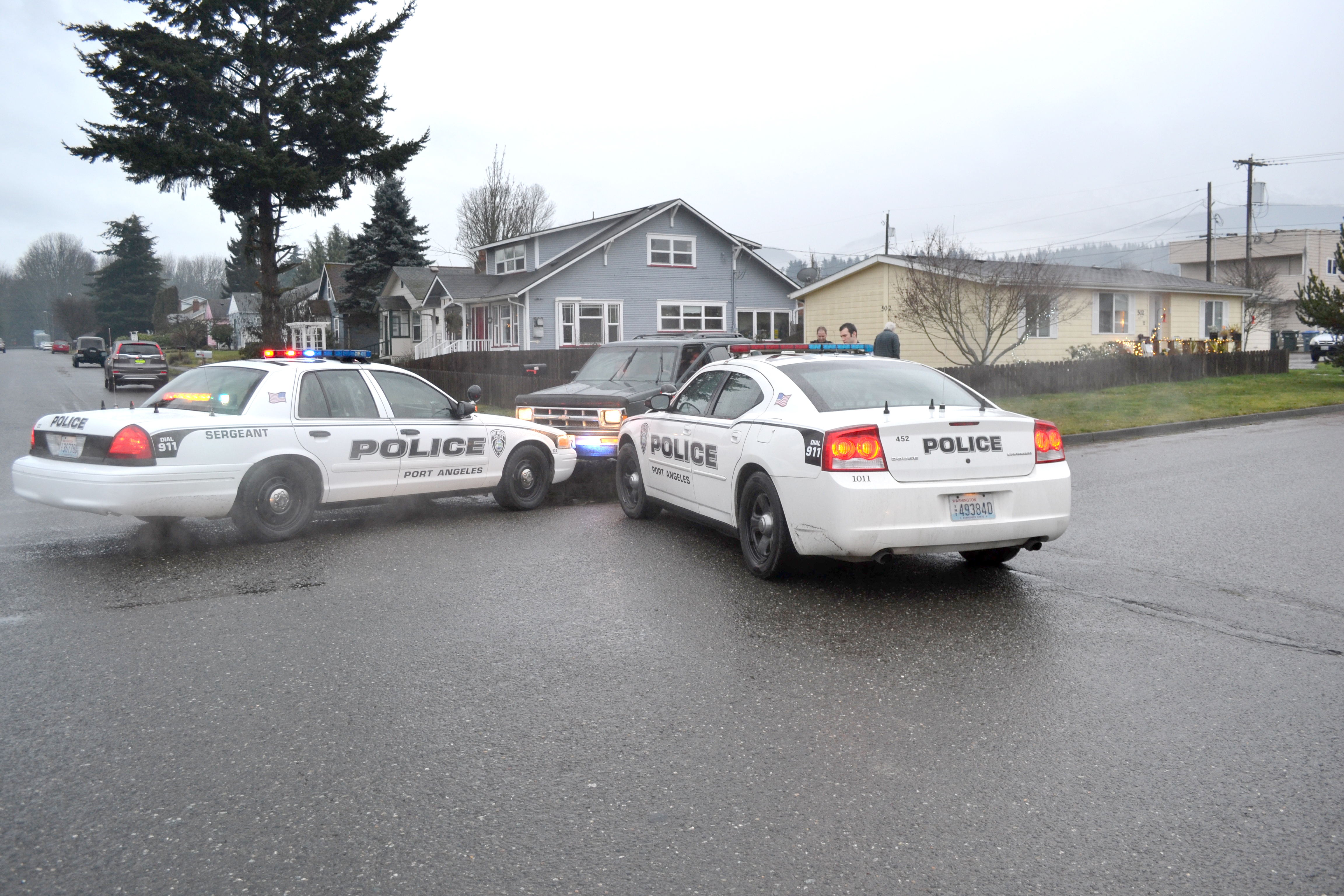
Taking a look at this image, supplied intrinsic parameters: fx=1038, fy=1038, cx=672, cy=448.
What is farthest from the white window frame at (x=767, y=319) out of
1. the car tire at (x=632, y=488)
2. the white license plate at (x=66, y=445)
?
the white license plate at (x=66, y=445)

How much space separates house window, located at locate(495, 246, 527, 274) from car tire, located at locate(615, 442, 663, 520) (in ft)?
103

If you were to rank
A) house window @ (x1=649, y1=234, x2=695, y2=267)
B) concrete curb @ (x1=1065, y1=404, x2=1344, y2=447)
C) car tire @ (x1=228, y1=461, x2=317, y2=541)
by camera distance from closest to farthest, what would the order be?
car tire @ (x1=228, y1=461, x2=317, y2=541), concrete curb @ (x1=1065, y1=404, x2=1344, y2=447), house window @ (x1=649, y1=234, x2=695, y2=267)

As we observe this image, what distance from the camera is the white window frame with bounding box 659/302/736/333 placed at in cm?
3869

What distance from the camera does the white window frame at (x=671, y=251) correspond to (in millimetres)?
38219

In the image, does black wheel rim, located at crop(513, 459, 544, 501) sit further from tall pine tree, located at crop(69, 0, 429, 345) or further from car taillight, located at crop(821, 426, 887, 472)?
tall pine tree, located at crop(69, 0, 429, 345)

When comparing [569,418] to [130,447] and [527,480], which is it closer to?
[527,480]

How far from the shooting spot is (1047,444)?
6.84 m

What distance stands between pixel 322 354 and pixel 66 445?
2318 mm

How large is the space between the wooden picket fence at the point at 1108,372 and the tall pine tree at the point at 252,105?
20.3 m

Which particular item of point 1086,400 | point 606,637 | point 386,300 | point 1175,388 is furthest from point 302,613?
Answer: point 386,300

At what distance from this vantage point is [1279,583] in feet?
22.5

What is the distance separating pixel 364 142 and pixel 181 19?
6.15m

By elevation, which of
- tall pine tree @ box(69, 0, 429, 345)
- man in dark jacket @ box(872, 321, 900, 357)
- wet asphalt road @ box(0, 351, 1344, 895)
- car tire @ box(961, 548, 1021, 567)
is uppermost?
tall pine tree @ box(69, 0, 429, 345)

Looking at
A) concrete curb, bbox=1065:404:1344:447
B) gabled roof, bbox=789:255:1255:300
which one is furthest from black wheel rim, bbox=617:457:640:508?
gabled roof, bbox=789:255:1255:300
